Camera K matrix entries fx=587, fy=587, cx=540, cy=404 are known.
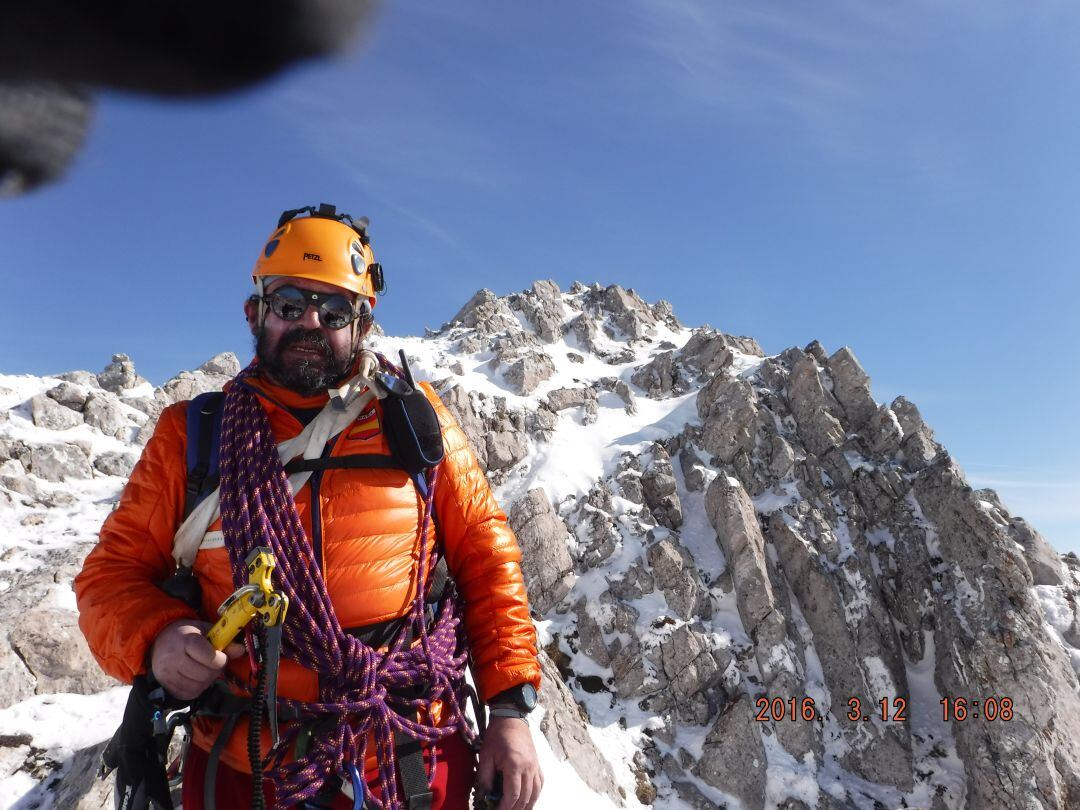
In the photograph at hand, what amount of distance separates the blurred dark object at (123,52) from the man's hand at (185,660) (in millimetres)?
2218

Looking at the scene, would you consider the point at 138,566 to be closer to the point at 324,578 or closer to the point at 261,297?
the point at 324,578

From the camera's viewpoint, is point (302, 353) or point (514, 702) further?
point (302, 353)

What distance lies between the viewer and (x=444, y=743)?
3340 mm

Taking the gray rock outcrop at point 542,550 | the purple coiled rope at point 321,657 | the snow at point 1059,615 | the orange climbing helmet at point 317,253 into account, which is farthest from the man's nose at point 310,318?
the snow at point 1059,615

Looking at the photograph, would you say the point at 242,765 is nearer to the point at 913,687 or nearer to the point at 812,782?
the point at 812,782

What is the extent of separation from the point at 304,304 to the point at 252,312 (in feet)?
1.55

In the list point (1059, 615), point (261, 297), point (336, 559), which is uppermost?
point (1059, 615)

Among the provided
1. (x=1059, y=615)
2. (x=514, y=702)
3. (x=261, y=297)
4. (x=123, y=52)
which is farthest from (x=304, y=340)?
(x=1059, y=615)

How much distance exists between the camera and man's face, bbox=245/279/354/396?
138 inches

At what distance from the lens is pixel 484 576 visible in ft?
11.7

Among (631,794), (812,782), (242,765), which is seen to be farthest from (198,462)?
(812,782)

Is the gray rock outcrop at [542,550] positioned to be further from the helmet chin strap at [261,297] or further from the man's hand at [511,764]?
the helmet chin strap at [261,297]

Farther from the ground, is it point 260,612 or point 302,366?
point 302,366

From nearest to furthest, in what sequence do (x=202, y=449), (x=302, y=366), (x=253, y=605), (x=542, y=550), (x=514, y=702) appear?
(x=253, y=605) → (x=514, y=702) → (x=202, y=449) → (x=302, y=366) → (x=542, y=550)
